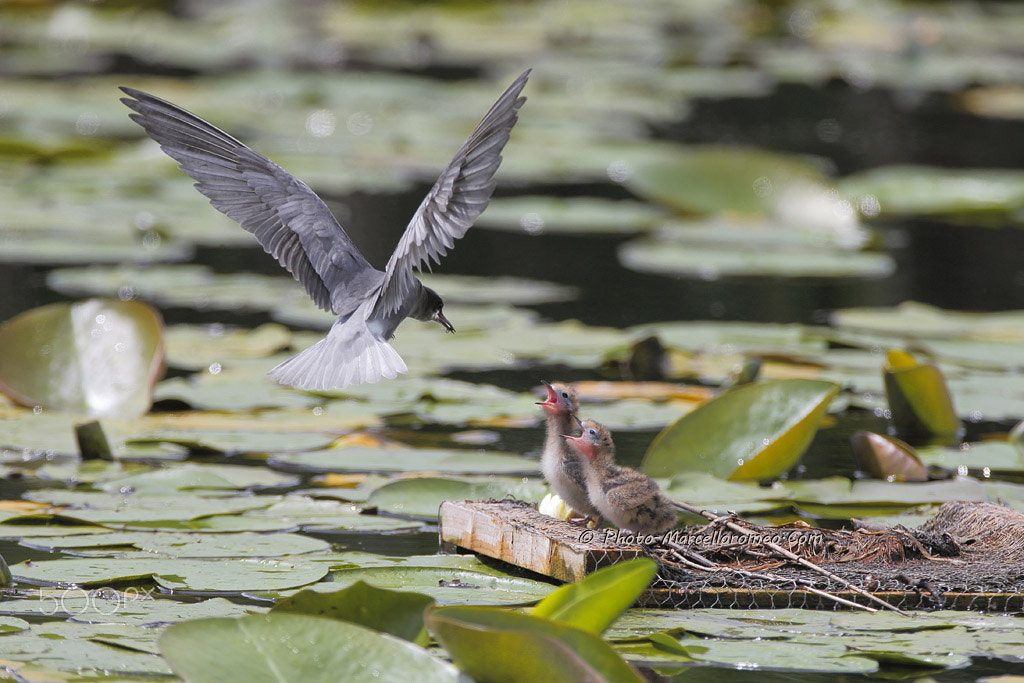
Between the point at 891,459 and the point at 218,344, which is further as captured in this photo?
the point at 218,344

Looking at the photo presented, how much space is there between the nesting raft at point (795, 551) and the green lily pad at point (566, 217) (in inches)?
211

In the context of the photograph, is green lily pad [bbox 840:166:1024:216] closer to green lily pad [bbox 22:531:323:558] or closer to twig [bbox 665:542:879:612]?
twig [bbox 665:542:879:612]

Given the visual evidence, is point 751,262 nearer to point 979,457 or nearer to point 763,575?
point 979,457

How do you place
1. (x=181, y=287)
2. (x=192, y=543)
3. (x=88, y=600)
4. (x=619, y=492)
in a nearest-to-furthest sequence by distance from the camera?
(x=88, y=600)
(x=619, y=492)
(x=192, y=543)
(x=181, y=287)

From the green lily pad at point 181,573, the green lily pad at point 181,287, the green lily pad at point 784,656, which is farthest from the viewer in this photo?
the green lily pad at point 181,287

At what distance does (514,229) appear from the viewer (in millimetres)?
10141

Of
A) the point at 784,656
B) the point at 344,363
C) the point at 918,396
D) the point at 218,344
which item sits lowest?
the point at 784,656

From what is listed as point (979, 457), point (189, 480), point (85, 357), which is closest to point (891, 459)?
point (979, 457)

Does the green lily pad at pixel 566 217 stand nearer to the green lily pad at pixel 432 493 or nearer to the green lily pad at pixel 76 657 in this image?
the green lily pad at pixel 432 493

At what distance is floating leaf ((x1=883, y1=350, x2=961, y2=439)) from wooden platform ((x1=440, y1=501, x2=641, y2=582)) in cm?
181

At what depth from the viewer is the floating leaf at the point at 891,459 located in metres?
4.82

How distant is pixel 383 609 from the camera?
113 inches

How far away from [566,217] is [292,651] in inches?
272

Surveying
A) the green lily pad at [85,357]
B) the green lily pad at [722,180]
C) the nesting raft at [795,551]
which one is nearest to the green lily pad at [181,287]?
the green lily pad at [85,357]
